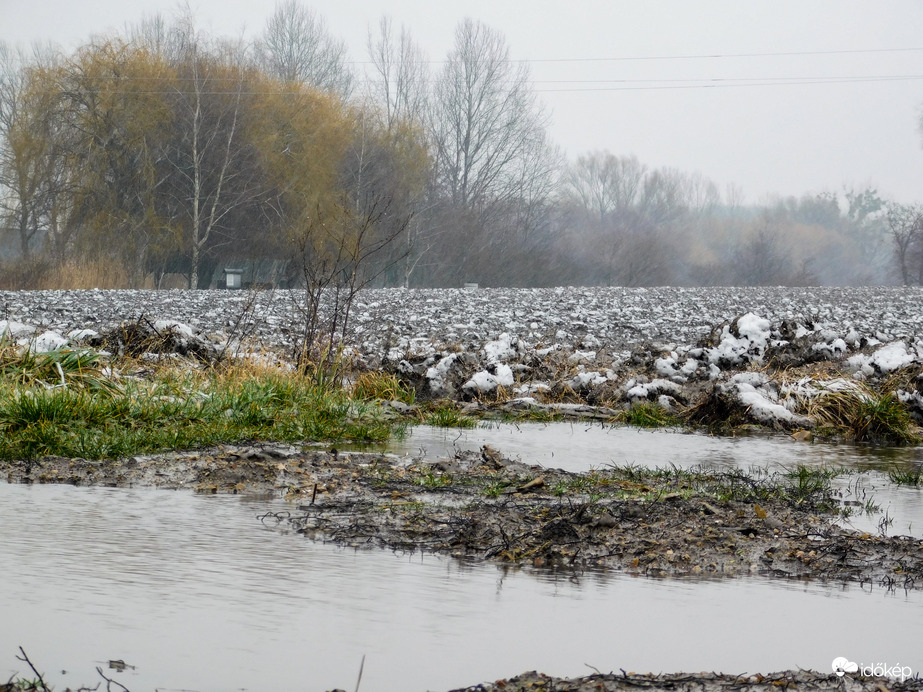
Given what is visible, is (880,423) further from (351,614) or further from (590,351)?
(351,614)

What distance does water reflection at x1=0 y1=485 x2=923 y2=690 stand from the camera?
2525mm

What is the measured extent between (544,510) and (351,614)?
1.78m

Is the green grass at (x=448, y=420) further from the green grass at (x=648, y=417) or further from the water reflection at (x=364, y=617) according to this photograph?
the water reflection at (x=364, y=617)

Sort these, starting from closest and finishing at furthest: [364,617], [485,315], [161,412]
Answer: [364,617], [161,412], [485,315]

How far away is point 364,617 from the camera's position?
2.95 m

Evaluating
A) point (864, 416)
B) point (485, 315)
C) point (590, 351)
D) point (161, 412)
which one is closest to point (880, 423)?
point (864, 416)

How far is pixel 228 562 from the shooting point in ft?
11.6

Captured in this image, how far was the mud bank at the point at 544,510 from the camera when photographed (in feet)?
12.8

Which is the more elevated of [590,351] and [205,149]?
[205,149]

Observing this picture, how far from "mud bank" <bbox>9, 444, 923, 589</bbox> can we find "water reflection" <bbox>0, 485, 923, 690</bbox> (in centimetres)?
26

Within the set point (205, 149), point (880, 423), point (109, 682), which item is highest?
point (205, 149)

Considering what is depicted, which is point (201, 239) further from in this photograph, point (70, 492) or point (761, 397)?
point (70, 492)

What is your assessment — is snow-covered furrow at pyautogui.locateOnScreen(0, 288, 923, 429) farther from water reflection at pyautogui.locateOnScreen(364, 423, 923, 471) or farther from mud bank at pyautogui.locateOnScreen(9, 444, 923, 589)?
mud bank at pyautogui.locateOnScreen(9, 444, 923, 589)

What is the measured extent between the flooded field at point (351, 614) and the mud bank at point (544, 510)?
224 mm
